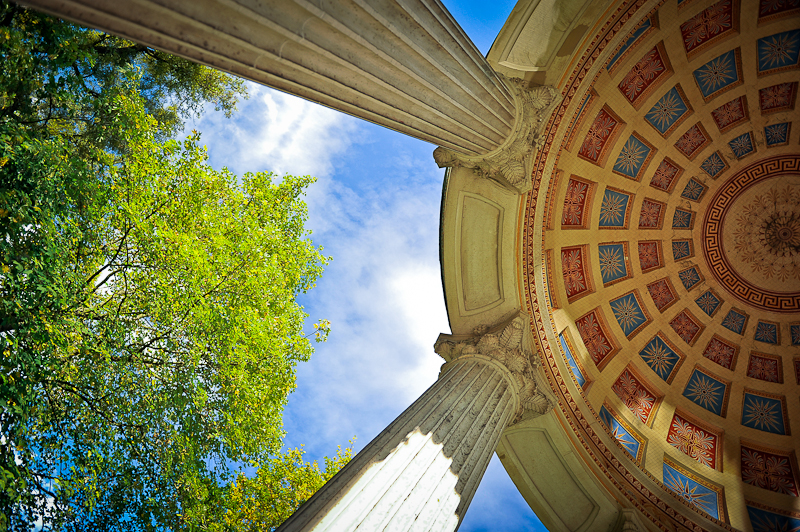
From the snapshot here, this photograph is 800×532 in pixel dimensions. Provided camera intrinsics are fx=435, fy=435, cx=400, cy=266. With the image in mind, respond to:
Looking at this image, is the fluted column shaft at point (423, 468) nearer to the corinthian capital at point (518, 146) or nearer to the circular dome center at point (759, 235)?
the corinthian capital at point (518, 146)

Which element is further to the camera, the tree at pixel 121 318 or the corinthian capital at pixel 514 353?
the corinthian capital at pixel 514 353

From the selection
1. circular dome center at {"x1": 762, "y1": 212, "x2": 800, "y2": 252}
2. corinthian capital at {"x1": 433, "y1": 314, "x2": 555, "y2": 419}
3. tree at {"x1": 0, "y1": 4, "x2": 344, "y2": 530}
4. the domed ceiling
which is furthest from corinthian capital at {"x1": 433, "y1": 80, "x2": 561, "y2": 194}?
circular dome center at {"x1": 762, "y1": 212, "x2": 800, "y2": 252}

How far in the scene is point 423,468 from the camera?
578 centimetres

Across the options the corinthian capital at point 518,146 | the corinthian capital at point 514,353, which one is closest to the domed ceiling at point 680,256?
the corinthian capital at point 518,146

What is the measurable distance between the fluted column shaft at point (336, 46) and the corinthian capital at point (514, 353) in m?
4.82

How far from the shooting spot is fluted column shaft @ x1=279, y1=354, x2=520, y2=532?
4758 mm

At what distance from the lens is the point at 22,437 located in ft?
20.3

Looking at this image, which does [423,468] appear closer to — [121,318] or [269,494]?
[121,318]

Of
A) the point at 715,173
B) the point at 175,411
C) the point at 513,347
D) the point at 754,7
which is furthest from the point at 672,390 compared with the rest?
the point at 175,411

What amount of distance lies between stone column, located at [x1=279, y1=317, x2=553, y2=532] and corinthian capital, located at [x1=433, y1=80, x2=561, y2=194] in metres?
3.54

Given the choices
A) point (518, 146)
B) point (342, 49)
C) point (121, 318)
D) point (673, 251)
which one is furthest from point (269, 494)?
point (673, 251)

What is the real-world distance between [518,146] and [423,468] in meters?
6.40

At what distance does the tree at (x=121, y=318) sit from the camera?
20.2 feet

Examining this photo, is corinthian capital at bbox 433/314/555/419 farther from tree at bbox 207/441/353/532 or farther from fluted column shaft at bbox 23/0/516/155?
tree at bbox 207/441/353/532
